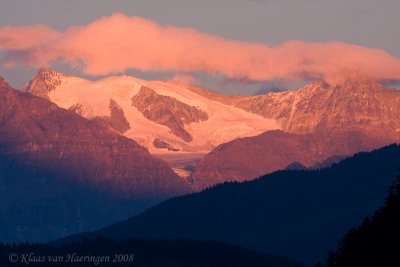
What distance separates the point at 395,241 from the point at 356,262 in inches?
231

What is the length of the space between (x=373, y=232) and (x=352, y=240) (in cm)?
375

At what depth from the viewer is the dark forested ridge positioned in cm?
12369

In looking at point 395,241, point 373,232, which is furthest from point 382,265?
point 373,232

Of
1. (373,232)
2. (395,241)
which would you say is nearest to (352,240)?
(373,232)

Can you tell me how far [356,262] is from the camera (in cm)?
12912

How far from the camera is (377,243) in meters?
128

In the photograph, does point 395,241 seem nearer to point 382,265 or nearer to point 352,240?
point 382,265

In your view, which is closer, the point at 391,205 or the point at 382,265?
the point at 382,265

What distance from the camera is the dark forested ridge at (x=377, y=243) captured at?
12369 cm

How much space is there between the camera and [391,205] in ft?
446

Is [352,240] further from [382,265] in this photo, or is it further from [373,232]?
[382,265]

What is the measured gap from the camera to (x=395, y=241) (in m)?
124

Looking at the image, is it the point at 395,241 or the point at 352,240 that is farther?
the point at 352,240

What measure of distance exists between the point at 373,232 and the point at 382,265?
10606 mm
